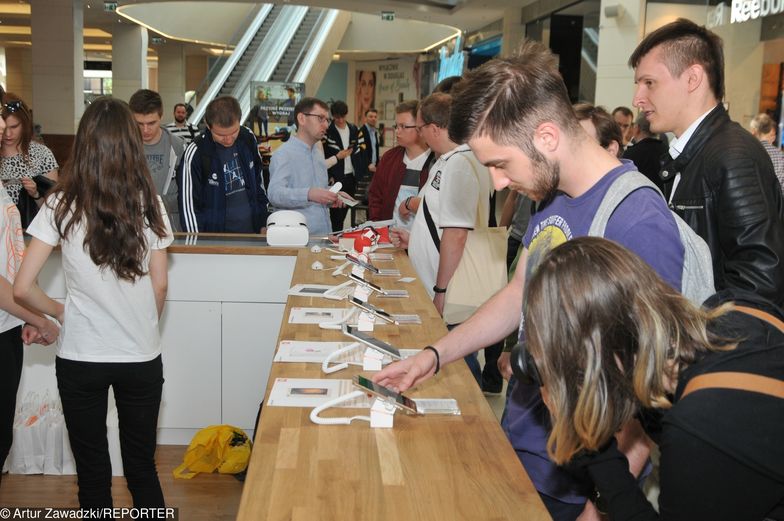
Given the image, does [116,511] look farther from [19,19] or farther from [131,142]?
[19,19]

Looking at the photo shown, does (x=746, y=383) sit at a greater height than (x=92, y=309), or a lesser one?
greater

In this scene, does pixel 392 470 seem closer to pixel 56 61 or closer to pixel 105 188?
pixel 105 188

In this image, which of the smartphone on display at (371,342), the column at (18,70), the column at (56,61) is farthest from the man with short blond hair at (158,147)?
the column at (18,70)

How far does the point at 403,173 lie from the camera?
5.50 meters

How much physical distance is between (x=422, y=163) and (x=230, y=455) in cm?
215

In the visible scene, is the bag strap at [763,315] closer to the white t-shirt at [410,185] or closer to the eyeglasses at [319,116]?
the white t-shirt at [410,185]

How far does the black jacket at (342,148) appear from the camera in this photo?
29.3 ft

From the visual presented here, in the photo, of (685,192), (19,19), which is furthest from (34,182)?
(19,19)

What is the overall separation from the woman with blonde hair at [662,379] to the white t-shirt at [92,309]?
1.66m

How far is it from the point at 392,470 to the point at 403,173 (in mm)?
4001

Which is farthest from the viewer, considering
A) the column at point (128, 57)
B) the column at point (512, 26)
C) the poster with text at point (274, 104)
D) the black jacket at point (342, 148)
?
Answer: the column at point (128, 57)

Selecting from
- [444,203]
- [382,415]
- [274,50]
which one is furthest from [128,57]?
[382,415]

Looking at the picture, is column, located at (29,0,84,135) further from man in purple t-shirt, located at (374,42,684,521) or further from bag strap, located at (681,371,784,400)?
bag strap, located at (681,371,784,400)

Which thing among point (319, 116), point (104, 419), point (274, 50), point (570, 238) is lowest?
point (104, 419)
